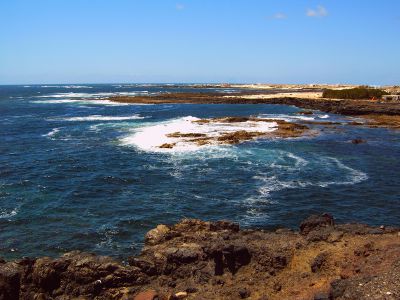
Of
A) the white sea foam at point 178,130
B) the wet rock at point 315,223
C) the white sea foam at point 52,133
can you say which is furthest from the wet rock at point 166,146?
the wet rock at point 315,223

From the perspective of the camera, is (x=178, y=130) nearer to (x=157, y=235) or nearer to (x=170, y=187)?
(x=170, y=187)

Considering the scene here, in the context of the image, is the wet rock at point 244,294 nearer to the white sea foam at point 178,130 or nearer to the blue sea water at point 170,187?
the blue sea water at point 170,187

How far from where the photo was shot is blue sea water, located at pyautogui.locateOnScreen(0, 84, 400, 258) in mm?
22562

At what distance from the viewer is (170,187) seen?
29.8m

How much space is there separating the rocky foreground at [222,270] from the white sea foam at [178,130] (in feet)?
87.8

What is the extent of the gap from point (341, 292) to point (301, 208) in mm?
13432

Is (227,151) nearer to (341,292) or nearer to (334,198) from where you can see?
(334,198)

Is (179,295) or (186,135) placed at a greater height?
(186,135)

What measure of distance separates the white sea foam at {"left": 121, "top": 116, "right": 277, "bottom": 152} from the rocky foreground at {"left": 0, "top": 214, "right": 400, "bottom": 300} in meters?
26.8

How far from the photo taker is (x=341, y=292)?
39.7 feet

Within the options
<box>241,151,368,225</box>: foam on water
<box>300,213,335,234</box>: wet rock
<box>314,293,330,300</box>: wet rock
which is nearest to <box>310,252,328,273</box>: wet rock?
<box>314,293,330,300</box>: wet rock

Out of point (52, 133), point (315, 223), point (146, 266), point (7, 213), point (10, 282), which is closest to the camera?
point (10, 282)

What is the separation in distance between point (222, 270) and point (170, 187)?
47.5 ft

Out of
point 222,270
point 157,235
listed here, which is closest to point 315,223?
point 222,270
